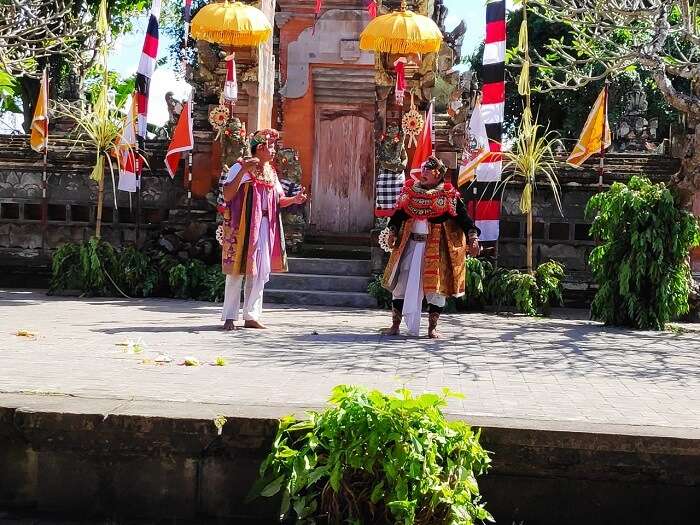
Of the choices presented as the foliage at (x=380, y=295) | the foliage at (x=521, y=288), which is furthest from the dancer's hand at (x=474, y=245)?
the foliage at (x=380, y=295)

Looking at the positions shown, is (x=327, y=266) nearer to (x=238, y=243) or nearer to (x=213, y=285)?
(x=213, y=285)

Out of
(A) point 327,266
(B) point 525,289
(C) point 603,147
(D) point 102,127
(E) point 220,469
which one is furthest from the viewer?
(A) point 327,266

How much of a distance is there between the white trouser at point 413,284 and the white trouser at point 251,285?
1437mm

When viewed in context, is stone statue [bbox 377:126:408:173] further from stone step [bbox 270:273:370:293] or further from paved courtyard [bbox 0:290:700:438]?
paved courtyard [bbox 0:290:700:438]

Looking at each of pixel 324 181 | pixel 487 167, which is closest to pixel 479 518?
pixel 487 167

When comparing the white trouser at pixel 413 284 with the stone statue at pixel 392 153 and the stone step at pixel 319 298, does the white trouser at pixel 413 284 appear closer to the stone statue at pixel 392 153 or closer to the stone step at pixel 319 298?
the stone step at pixel 319 298

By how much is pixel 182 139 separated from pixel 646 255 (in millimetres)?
7460

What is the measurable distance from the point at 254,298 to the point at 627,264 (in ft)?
16.0

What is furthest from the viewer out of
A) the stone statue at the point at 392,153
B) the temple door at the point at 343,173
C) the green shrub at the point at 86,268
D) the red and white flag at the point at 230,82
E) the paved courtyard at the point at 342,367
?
the temple door at the point at 343,173

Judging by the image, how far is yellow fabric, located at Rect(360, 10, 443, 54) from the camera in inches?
528

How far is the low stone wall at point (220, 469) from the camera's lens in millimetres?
4348

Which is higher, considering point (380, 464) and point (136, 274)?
point (136, 274)

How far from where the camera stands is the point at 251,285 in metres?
9.54

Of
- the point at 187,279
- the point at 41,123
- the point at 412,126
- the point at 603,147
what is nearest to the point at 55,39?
the point at 41,123
